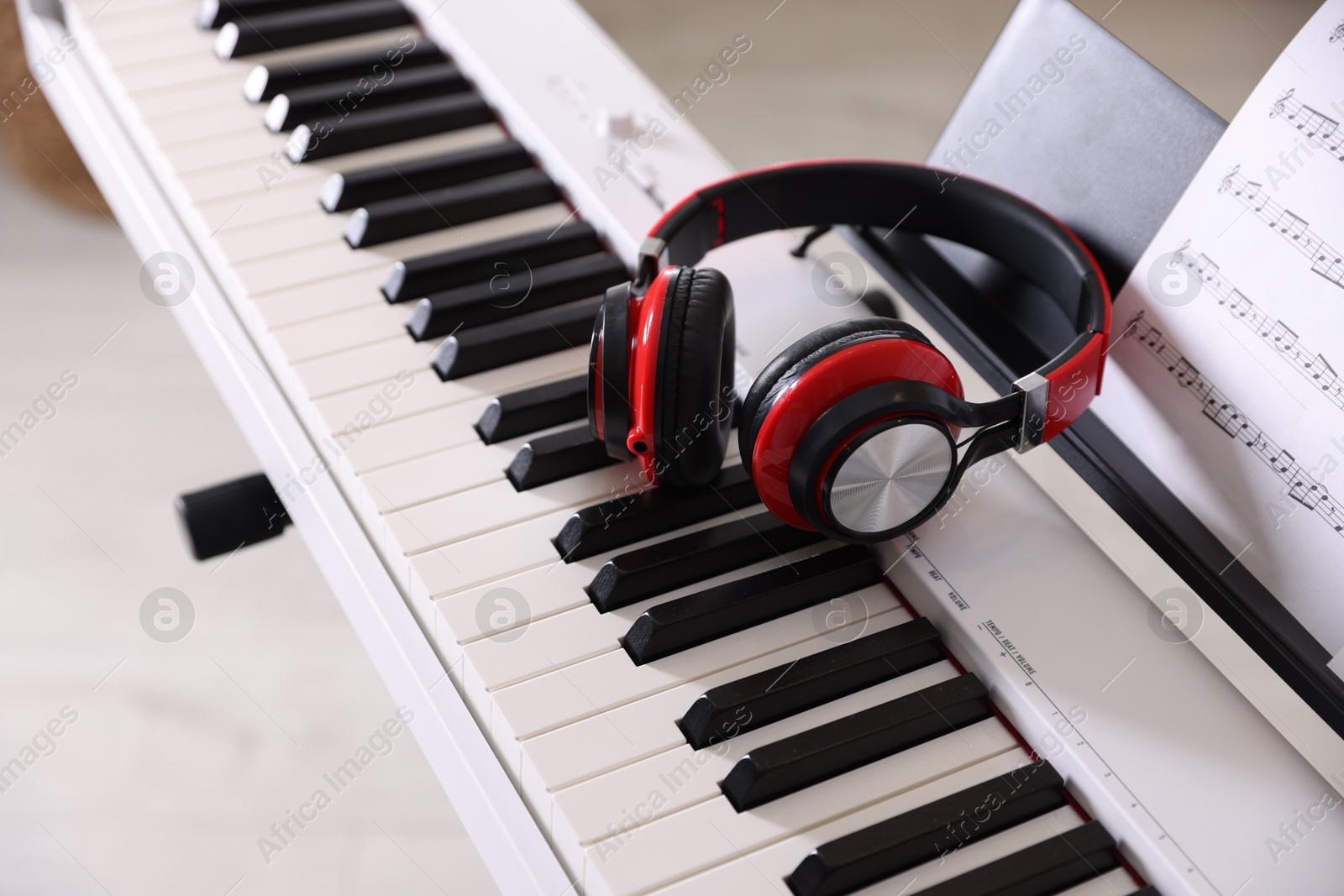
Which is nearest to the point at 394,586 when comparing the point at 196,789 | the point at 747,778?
the point at 747,778

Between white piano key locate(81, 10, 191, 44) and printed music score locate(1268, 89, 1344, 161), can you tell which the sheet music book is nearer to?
printed music score locate(1268, 89, 1344, 161)

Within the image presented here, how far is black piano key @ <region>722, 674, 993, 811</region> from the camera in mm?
881

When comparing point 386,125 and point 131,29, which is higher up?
point 131,29

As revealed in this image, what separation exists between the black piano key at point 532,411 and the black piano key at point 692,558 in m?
0.18

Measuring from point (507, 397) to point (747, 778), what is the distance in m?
0.46

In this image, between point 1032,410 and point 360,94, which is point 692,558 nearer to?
point 1032,410

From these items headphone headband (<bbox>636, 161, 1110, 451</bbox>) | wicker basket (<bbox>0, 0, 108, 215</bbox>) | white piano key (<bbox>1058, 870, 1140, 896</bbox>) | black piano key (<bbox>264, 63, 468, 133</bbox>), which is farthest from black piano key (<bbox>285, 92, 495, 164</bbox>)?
wicker basket (<bbox>0, 0, 108, 215</bbox>)

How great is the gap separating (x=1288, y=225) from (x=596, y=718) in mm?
712

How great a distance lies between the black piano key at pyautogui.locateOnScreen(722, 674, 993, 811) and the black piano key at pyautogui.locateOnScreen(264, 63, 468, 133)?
99cm

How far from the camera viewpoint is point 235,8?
5.11 feet

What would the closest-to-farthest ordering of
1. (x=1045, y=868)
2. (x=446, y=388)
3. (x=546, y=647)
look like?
(x=1045, y=868)
(x=546, y=647)
(x=446, y=388)

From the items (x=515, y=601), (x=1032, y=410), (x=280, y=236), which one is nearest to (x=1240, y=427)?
(x=1032, y=410)

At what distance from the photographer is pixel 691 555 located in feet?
3.37

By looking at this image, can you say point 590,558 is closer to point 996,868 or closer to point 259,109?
point 996,868
